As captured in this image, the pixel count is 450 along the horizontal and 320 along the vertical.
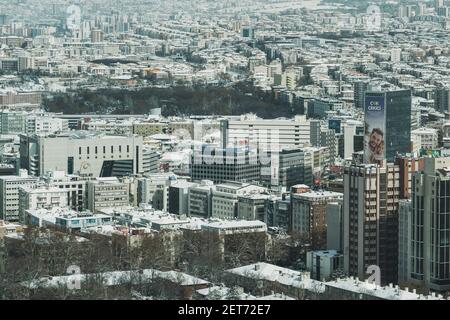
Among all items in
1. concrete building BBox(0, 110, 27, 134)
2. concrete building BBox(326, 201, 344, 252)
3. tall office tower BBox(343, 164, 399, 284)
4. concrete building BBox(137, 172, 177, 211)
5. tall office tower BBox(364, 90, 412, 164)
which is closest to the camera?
tall office tower BBox(343, 164, 399, 284)

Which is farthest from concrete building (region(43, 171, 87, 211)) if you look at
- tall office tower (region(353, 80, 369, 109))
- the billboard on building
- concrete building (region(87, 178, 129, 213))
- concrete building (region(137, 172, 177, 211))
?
tall office tower (region(353, 80, 369, 109))

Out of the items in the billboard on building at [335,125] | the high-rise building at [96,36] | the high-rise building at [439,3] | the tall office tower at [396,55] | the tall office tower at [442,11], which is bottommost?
the billboard on building at [335,125]

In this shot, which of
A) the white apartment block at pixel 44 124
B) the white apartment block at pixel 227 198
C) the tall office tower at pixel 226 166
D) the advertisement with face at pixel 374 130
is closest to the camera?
the advertisement with face at pixel 374 130

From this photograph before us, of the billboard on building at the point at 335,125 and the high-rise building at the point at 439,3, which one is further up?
the high-rise building at the point at 439,3

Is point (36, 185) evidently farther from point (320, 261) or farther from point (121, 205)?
point (320, 261)

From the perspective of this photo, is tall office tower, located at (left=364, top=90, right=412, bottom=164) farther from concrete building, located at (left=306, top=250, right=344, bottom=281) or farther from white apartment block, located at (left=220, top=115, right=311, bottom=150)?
white apartment block, located at (left=220, top=115, right=311, bottom=150)

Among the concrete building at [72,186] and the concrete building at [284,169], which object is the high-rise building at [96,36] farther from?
the concrete building at [72,186]

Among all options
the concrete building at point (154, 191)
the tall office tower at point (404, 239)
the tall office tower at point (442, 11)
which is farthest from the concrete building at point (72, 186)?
the tall office tower at point (442, 11)
